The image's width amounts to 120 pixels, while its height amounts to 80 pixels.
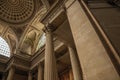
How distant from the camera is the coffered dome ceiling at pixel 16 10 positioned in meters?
13.1

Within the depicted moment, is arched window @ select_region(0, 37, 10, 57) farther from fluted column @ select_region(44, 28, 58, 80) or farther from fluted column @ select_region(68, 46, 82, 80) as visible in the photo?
fluted column @ select_region(44, 28, 58, 80)

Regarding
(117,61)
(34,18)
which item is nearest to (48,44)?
(117,61)

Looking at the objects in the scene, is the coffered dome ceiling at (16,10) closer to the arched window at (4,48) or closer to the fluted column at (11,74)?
the arched window at (4,48)

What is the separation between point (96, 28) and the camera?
3.75 m

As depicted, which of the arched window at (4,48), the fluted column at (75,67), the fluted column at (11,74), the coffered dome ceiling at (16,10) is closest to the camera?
the fluted column at (75,67)

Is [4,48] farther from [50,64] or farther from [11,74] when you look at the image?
[50,64]

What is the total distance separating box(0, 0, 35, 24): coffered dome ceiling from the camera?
1315 cm

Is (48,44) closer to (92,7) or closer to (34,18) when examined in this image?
(92,7)

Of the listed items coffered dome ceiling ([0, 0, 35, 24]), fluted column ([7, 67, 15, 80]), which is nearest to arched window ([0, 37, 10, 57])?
coffered dome ceiling ([0, 0, 35, 24])

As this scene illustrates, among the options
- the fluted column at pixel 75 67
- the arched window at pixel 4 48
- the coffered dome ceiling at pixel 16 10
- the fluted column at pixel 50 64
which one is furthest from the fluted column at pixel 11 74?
the fluted column at pixel 50 64

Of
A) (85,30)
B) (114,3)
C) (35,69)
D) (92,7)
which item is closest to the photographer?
(85,30)

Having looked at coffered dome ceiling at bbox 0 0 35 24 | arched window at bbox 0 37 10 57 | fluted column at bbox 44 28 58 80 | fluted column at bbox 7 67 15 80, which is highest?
coffered dome ceiling at bbox 0 0 35 24

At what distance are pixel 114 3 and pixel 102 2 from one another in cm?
70

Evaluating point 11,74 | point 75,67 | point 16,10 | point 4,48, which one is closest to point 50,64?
point 75,67
